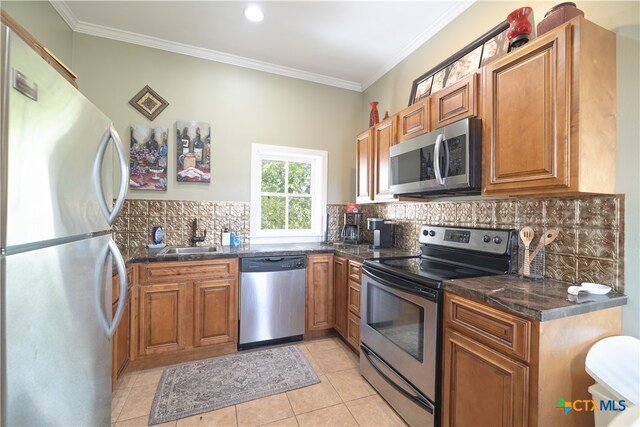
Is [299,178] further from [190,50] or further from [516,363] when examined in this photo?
[516,363]

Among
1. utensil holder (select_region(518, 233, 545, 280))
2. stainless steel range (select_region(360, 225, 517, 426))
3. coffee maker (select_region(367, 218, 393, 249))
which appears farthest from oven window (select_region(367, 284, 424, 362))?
coffee maker (select_region(367, 218, 393, 249))

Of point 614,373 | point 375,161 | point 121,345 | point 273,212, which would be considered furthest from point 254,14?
point 614,373

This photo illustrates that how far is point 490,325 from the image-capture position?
4.05 ft

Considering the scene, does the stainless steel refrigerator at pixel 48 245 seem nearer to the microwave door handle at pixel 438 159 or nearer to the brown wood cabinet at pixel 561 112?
the microwave door handle at pixel 438 159

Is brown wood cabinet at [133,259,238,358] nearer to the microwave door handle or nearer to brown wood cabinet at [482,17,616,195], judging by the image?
the microwave door handle

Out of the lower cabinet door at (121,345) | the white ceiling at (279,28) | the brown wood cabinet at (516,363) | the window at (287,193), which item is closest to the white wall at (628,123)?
the brown wood cabinet at (516,363)

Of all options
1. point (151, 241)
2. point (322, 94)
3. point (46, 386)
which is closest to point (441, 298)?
point (46, 386)

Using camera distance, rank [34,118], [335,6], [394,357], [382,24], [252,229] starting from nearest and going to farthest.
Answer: [34,118] < [394,357] < [335,6] < [382,24] < [252,229]

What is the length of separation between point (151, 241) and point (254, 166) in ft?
4.24

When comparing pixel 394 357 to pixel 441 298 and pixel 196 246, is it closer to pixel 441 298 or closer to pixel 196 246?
pixel 441 298

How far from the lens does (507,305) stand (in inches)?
45.7

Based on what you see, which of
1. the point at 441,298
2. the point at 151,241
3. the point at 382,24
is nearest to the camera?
the point at 441,298

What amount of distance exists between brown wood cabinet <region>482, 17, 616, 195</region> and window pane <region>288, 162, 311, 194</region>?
7.54ft

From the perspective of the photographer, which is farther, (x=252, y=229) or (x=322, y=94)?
(x=322, y=94)
